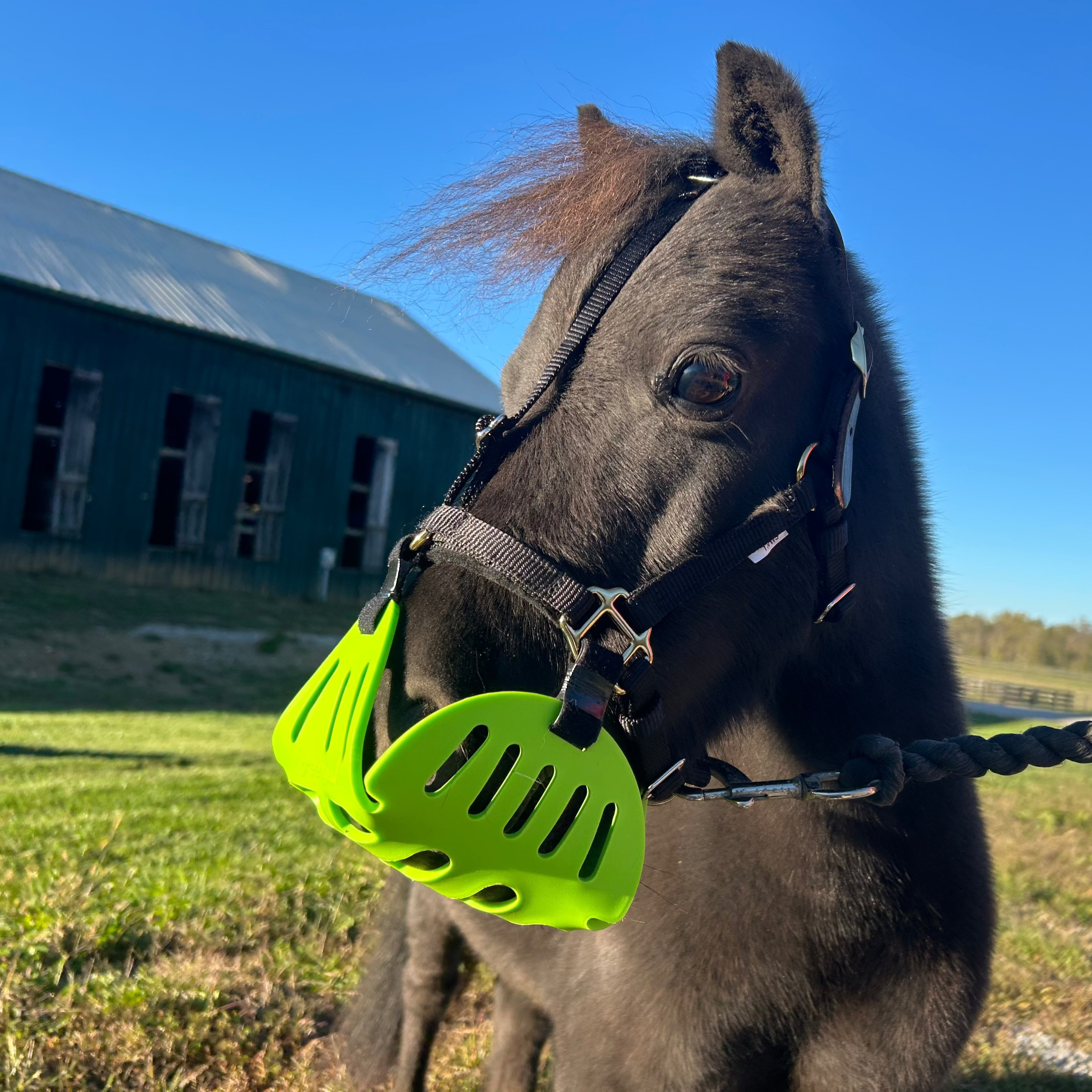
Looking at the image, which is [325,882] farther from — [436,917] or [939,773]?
[939,773]

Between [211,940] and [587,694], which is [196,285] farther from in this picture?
[587,694]

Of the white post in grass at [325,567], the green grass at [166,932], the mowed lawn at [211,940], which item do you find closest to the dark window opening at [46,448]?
the white post in grass at [325,567]

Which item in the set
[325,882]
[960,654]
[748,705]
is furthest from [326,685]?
[325,882]

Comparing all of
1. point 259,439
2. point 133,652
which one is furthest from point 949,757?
point 259,439

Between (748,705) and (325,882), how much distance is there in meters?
2.68

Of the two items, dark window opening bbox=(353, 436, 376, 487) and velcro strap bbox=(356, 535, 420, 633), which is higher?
dark window opening bbox=(353, 436, 376, 487)

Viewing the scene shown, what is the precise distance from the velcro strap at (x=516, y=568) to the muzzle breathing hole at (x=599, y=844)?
0.32 metres

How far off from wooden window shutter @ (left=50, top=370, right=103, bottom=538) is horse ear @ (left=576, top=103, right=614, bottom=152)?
46.0ft

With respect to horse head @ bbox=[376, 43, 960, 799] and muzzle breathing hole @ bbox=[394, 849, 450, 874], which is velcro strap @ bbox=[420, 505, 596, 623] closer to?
horse head @ bbox=[376, 43, 960, 799]

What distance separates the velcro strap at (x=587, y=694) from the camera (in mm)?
1359

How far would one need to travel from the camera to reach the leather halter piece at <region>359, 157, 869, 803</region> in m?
1.41

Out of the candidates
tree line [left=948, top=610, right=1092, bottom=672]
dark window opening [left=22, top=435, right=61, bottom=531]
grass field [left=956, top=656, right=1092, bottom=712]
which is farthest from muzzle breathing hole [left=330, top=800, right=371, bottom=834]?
dark window opening [left=22, top=435, right=61, bottom=531]

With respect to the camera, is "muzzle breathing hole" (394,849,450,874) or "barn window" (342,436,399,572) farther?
"barn window" (342,436,399,572)

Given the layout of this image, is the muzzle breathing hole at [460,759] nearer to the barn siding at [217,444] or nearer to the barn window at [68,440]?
the barn siding at [217,444]
